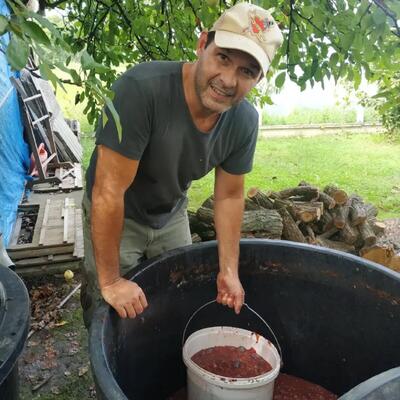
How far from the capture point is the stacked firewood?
13.5ft

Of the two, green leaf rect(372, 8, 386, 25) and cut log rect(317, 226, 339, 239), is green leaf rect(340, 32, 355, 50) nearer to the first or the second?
green leaf rect(372, 8, 386, 25)

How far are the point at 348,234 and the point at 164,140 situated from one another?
3077 mm

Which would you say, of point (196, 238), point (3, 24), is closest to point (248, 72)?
point (3, 24)

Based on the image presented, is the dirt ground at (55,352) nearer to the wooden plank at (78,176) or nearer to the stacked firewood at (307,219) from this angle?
the stacked firewood at (307,219)

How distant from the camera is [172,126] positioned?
1931 mm

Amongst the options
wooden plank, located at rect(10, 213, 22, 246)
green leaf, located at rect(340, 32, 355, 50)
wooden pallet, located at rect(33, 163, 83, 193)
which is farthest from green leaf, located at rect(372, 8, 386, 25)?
wooden pallet, located at rect(33, 163, 83, 193)

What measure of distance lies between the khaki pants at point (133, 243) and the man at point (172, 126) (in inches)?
9.4

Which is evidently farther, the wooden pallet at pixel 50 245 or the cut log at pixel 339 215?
the cut log at pixel 339 215

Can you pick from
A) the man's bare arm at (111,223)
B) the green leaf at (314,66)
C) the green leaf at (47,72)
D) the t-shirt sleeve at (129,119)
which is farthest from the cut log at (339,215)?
the green leaf at (47,72)

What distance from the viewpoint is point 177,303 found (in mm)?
2439

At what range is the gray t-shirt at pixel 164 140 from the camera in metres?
1.81

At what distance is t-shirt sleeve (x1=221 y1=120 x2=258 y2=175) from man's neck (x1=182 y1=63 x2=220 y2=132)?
10.9 inches

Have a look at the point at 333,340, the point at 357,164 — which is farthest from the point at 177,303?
the point at 357,164

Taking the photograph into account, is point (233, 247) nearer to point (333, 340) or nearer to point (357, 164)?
point (333, 340)
